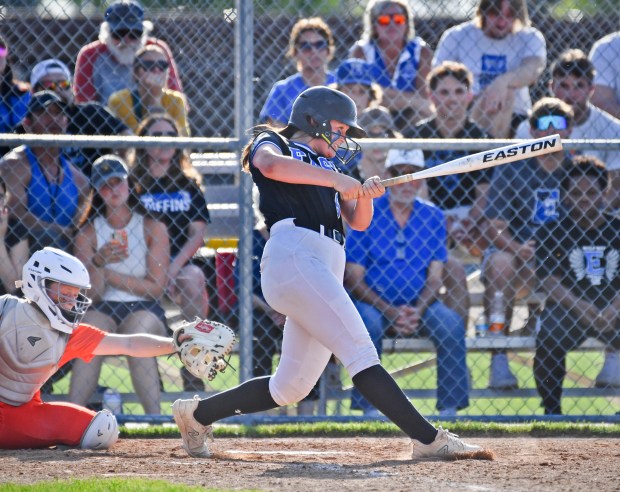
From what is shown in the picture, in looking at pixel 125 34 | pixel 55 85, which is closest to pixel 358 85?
pixel 125 34

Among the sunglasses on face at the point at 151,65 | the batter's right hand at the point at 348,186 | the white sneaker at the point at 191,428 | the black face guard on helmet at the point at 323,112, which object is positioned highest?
the sunglasses on face at the point at 151,65

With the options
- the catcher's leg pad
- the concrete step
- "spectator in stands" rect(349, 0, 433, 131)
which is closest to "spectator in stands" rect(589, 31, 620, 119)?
"spectator in stands" rect(349, 0, 433, 131)

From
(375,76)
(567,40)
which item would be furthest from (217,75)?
(567,40)

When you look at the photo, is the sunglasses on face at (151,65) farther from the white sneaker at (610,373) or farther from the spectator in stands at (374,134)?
the white sneaker at (610,373)

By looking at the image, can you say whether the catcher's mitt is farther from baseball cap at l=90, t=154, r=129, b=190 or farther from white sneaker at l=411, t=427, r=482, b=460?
baseball cap at l=90, t=154, r=129, b=190

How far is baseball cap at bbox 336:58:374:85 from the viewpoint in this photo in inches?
288

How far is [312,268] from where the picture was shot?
4.57 meters

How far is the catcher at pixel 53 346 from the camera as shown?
5.14 metres

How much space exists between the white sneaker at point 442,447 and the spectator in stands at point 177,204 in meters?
2.26

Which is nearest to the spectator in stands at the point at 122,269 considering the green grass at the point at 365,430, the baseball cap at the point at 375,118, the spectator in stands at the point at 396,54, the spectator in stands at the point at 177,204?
the spectator in stands at the point at 177,204

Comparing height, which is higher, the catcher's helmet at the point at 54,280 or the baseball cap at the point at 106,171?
the baseball cap at the point at 106,171

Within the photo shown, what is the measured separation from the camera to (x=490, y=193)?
7059 millimetres

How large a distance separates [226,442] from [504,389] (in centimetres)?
192

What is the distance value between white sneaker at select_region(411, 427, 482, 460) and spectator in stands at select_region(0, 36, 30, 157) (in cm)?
369
